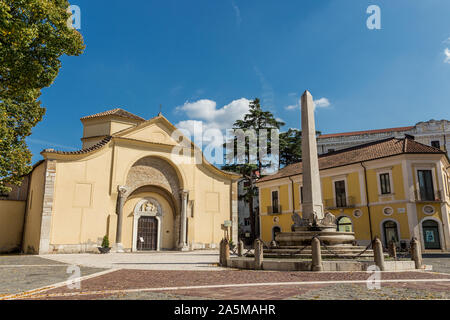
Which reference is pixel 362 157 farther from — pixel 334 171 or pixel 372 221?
pixel 372 221

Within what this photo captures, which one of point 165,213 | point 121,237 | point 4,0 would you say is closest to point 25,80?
point 4,0

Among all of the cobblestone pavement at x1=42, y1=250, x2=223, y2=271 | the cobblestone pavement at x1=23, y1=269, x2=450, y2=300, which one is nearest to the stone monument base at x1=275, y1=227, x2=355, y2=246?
the cobblestone pavement at x1=42, y1=250, x2=223, y2=271

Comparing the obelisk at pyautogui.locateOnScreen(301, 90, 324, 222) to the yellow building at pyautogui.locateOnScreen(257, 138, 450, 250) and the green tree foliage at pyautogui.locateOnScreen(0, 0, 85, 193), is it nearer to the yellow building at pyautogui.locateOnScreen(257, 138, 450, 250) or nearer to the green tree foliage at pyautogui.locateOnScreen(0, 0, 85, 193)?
the green tree foliage at pyautogui.locateOnScreen(0, 0, 85, 193)

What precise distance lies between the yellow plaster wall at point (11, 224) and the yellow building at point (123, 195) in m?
0.06

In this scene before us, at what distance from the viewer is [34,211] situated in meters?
22.3

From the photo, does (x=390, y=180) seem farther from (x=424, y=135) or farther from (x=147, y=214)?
(x=147, y=214)

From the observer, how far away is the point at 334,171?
28172 mm

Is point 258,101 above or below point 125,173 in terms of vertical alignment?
above

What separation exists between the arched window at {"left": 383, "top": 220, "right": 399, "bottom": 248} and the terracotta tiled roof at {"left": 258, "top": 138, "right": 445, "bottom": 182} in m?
4.95

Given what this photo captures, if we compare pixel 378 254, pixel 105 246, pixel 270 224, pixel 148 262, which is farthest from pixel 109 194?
pixel 378 254

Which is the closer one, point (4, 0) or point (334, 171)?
point (4, 0)

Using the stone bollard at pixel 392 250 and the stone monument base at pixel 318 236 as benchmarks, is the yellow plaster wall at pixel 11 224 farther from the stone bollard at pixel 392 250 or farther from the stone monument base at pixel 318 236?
the stone bollard at pixel 392 250

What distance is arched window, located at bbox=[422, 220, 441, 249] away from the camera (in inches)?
890

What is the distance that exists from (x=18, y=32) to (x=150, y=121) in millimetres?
15778
